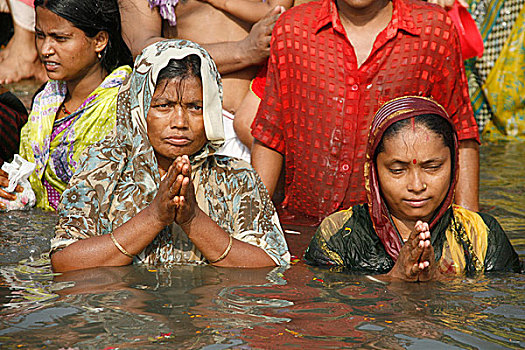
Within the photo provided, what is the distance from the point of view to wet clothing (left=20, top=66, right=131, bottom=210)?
17.0 ft

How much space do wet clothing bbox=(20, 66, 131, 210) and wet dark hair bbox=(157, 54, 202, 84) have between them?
4.68 ft

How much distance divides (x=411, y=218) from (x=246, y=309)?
1030 millimetres

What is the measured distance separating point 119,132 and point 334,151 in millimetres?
1616

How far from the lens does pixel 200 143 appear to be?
3885 mm

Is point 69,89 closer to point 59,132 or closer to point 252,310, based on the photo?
point 59,132

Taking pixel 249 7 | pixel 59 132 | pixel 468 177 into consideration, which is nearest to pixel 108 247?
pixel 59 132

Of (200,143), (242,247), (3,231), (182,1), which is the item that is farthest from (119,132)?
(182,1)

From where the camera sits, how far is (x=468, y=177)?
507 cm

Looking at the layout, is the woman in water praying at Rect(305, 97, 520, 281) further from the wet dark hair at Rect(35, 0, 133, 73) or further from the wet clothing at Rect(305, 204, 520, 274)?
the wet dark hair at Rect(35, 0, 133, 73)

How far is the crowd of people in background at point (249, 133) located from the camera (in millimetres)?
3783

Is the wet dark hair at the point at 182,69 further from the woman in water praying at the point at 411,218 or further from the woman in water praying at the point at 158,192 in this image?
the woman in water praying at the point at 411,218

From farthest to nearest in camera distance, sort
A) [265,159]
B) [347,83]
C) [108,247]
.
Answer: [265,159], [347,83], [108,247]

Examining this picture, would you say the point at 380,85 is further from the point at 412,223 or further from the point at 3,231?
the point at 3,231

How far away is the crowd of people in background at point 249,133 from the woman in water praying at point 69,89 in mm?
11
